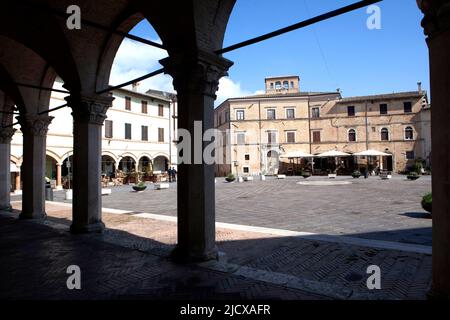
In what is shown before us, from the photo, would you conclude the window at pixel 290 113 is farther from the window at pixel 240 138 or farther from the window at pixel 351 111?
the window at pixel 351 111

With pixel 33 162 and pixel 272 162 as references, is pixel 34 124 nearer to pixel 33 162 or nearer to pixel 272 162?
pixel 33 162

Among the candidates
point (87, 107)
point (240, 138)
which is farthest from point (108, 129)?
point (87, 107)

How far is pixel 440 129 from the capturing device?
9.61 ft

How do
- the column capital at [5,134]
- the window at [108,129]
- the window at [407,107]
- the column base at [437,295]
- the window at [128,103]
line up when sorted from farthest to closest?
the window at [407,107] → the window at [128,103] → the window at [108,129] → the column capital at [5,134] → the column base at [437,295]

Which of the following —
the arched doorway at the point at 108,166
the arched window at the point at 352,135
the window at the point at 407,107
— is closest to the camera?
the arched doorway at the point at 108,166

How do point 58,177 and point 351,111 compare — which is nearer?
point 58,177

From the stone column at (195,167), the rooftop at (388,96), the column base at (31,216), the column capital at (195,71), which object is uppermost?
the rooftop at (388,96)

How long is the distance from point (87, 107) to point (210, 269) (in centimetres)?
517

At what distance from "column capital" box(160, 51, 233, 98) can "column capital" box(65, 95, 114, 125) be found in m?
3.09

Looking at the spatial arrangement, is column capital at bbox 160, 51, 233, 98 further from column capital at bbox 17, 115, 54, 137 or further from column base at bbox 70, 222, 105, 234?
column capital at bbox 17, 115, 54, 137

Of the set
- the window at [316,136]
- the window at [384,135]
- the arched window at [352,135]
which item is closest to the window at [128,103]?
the window at [316,136]

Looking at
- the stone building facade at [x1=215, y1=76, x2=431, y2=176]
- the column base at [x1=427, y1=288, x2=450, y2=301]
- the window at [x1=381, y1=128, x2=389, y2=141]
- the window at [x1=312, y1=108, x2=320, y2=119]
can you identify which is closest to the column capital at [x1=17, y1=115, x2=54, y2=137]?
the column base at [x1=427, y1=288, x2=450, y2=301]

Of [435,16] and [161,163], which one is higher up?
[435,16]

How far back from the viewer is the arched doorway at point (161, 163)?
38.3m
